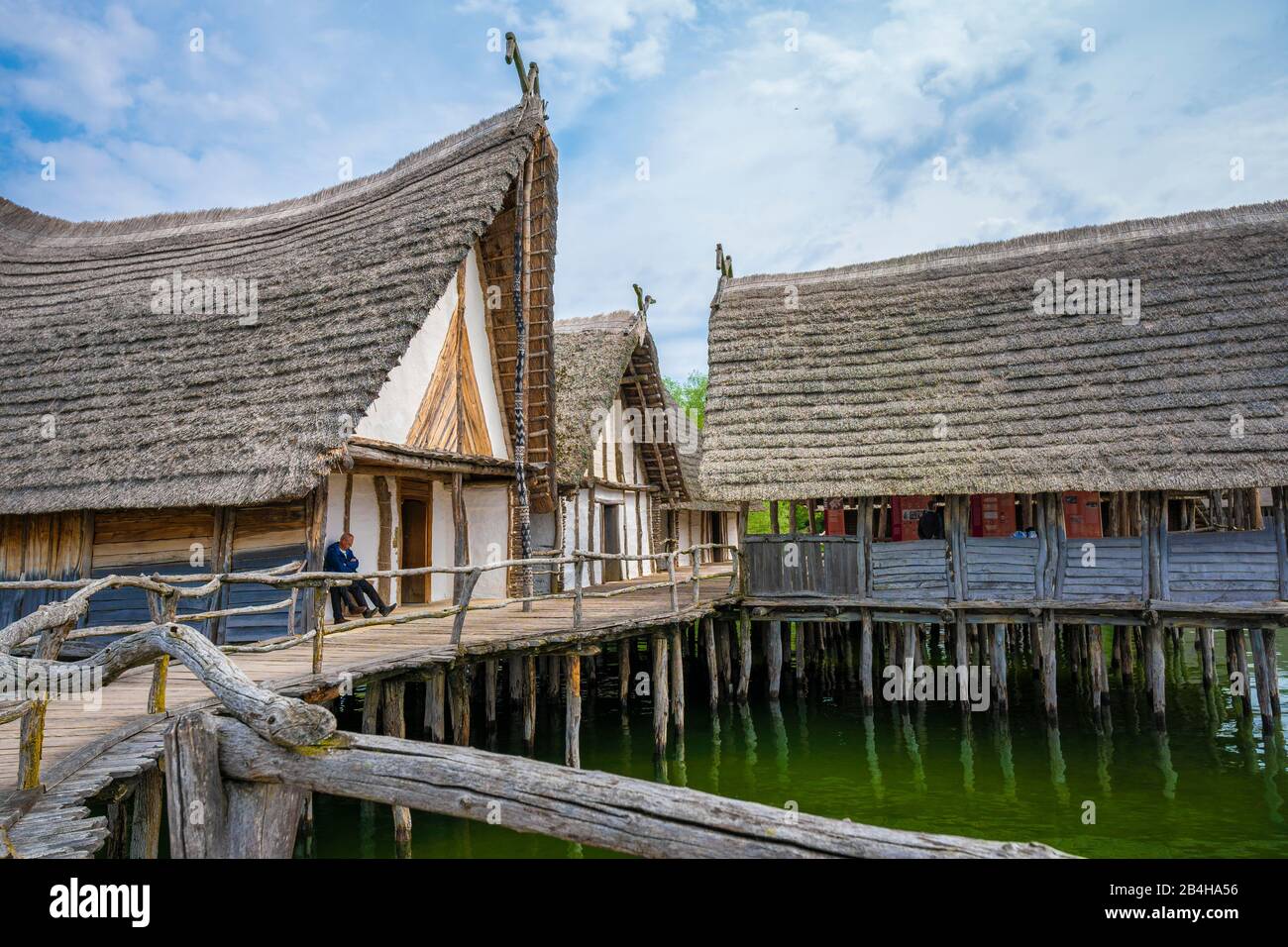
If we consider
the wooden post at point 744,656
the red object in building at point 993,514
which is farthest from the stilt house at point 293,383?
the red object in building at point 993,514

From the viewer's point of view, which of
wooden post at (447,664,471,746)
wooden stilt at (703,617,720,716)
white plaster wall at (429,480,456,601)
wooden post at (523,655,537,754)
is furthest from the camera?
white plaster wall at (429,480,456,601)

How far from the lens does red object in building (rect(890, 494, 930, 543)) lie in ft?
50.6

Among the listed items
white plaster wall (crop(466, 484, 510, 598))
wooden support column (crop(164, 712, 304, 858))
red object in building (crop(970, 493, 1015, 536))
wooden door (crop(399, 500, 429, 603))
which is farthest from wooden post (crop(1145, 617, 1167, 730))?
wooden support column (crop(164, 712, 304, 858))

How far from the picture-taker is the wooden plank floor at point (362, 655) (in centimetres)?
569

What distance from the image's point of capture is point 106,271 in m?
15.1

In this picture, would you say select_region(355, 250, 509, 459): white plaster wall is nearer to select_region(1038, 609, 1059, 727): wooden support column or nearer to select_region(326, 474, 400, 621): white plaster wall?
select_region(326, 474, 400, 621): white plaster wall

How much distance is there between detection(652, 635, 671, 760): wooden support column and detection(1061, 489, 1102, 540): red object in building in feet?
24.8

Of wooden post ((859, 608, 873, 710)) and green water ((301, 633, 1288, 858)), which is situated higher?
wooden post ((859, 608, 873, 710))

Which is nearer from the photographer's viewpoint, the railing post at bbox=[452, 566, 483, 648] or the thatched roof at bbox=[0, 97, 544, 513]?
the railing post at bbox=[452, 566, 483, 648]

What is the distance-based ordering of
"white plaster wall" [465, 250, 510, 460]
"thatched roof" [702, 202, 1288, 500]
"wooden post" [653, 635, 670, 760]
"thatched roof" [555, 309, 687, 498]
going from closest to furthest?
"wooden post" [653, 635, 670, 760], "thatched roof" [702, 202, 1288, 500], "white plaster wall" [465, 250, 510, 460], "thatched roof" [555, 309, 687, 498]

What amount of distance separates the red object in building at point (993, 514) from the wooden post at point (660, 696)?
6503 millimetres
